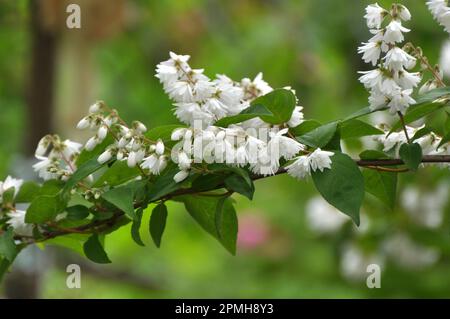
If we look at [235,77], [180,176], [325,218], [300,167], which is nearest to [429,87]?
[300,167]

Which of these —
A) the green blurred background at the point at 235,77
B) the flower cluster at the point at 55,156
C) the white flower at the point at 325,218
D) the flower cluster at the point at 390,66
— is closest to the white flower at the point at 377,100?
the flower cluster at the point at 390,66

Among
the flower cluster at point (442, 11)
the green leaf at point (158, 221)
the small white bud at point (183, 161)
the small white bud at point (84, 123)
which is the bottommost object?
the green leaf at point (158, 221)

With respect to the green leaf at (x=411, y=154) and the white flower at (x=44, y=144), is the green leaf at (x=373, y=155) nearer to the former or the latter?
the green leaf at (x=411, y=154)

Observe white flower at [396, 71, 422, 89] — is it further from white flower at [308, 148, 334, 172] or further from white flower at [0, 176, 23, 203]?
white flower at [0, 176, 23, 203]

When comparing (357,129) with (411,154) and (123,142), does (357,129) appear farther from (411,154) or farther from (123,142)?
(123,142)

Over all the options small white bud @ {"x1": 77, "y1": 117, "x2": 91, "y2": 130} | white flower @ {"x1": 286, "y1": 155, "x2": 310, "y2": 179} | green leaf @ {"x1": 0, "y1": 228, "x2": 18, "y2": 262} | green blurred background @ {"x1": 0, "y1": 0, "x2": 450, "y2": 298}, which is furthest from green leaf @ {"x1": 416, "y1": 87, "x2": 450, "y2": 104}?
green blurred background @ {"x1": 0, "y1": 0, "x2": 450, "y2": 298}
